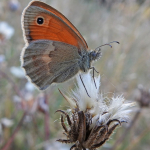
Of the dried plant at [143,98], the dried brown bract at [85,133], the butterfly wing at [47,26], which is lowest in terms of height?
the dried brown bract at [85,133]

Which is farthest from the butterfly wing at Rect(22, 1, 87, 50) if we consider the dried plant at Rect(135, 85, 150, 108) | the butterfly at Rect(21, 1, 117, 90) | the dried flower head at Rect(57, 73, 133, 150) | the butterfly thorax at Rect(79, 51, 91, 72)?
the dried plant at Rect(135, 85, 150, 108)

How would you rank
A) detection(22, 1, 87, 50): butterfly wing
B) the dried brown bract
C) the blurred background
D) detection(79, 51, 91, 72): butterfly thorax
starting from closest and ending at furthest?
the dried brown bract → detection(22, 1, 87, 50): butterfly wing → detection(79, 51, 91, 72): butterfly thorax → the blurred background

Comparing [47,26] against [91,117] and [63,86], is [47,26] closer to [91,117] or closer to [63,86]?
[63,86]

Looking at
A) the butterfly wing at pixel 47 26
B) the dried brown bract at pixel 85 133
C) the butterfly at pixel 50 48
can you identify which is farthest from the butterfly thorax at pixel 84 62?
the dried brown bract at pixel 85 133

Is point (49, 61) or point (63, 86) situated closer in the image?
point (49, 61)

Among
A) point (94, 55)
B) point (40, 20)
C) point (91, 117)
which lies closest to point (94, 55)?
point (94, 55)

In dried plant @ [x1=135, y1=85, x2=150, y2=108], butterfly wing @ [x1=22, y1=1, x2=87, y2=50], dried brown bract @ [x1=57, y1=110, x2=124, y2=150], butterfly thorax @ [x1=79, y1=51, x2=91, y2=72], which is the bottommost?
dried brown bract @ [x1=57, y1=110, x2=124, y2=150]

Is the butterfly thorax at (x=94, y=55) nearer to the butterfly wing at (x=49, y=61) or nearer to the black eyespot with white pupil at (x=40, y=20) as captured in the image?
the butterfly wing at (x=49, y=61)

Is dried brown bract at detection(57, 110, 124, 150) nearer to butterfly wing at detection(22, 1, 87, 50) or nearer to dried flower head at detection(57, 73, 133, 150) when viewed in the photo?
dried flower head at detection(57, 73, 133, 150)

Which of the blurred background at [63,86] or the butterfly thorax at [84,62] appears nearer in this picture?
the butterfly thorax at [84,62]
